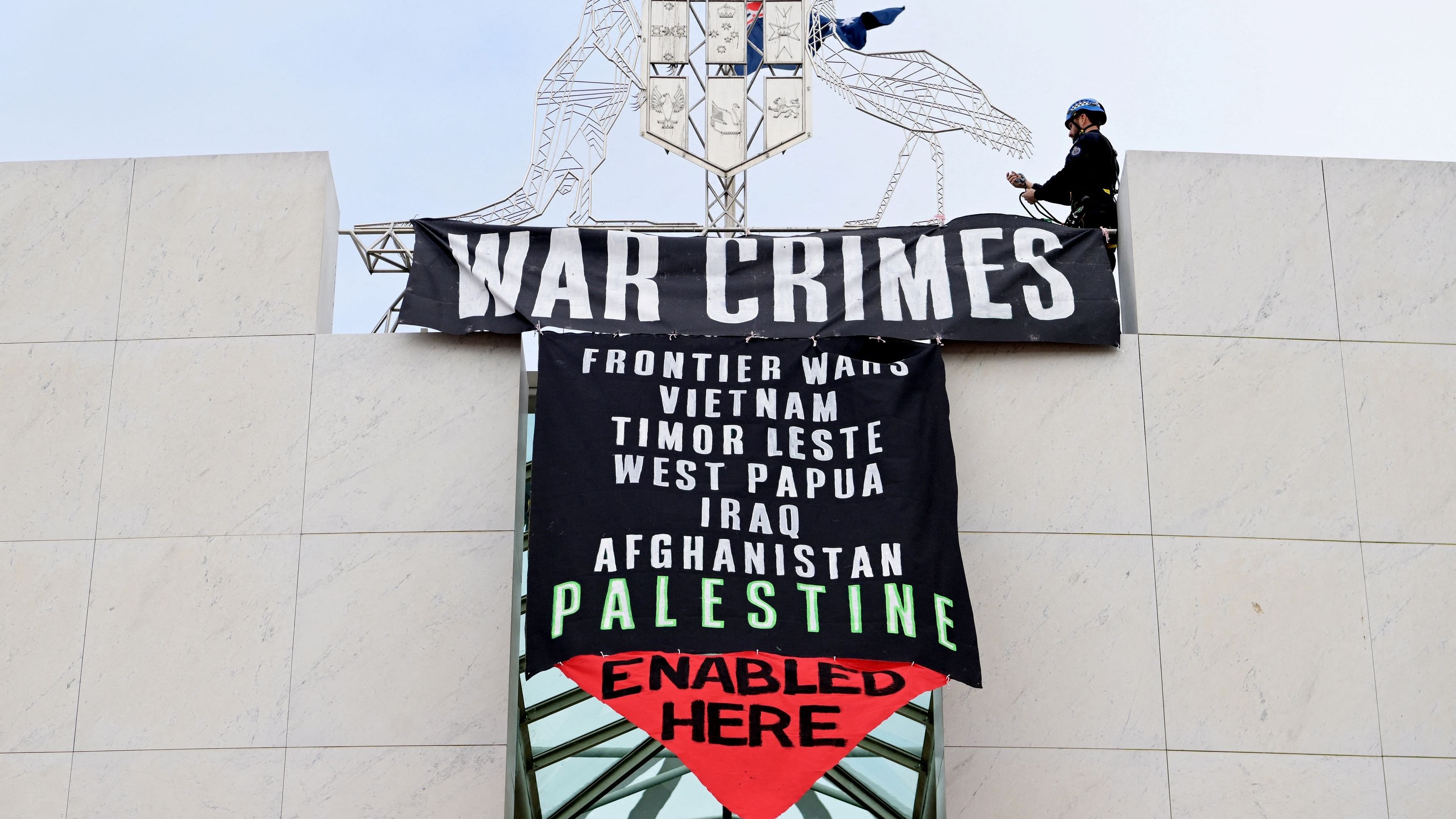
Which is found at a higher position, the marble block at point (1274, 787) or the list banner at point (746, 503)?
the list banner at point (746, 503)

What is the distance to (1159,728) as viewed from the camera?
1148 cm

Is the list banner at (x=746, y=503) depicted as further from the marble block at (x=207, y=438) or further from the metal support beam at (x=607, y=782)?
the marble block at (x=207, y=438)

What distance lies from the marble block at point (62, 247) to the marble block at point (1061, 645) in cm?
Answer: 755

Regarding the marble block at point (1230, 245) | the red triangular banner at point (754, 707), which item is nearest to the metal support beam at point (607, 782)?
the red triangular banner at point (754, 707)

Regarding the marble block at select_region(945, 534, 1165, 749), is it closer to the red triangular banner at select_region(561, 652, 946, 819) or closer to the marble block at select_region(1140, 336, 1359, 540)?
the marble block at select_region(1140, 336, 1359, 540)

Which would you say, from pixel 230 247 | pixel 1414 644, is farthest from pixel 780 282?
pixel 1414 644

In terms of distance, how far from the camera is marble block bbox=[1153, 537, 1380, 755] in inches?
452

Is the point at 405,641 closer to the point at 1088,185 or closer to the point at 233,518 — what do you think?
the point at 233,518

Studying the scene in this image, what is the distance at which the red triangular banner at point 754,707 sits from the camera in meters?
10.4

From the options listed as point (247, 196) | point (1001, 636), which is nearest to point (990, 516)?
point (1001, 636)

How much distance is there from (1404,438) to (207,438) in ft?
32.3

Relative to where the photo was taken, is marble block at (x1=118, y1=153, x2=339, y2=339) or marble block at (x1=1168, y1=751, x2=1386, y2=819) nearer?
marble block at (x1=1168, y1=751, x2=1386, y2=819)

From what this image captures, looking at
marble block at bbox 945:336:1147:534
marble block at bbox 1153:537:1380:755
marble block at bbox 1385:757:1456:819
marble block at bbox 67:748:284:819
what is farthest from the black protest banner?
marble block at bbox 1385:757:1456:819

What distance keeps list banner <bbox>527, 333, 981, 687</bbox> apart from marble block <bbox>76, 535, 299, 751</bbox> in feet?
7.77
